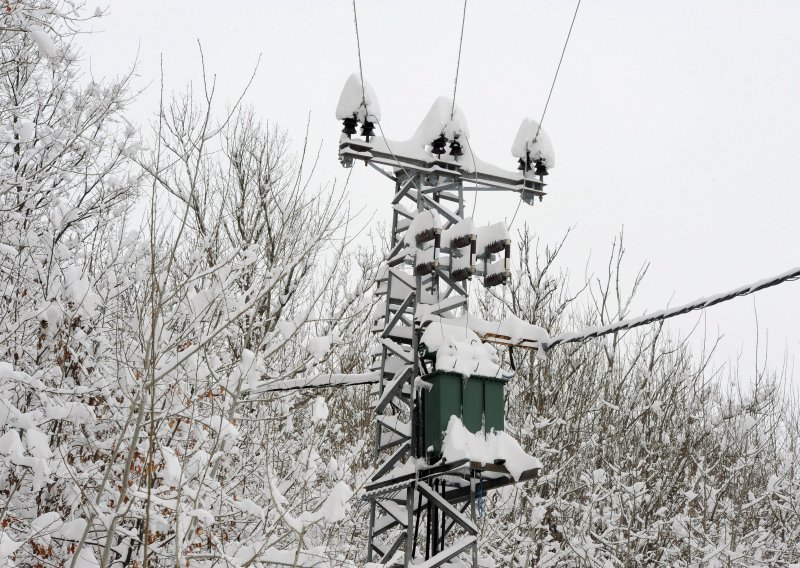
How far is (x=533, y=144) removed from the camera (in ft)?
26.0

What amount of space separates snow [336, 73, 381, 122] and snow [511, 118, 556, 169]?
5.58 feet

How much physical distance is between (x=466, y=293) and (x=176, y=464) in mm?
4018

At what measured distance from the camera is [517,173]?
7973mm

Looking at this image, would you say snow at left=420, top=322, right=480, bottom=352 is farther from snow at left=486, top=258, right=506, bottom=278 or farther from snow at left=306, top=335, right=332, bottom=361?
snow at left=306, top=335, right=332, bottom=361

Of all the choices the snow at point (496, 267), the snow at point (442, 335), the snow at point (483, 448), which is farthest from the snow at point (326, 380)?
the snow at point (496, 267)

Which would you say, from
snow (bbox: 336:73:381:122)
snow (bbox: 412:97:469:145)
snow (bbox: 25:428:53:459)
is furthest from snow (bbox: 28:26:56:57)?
snow (bbox: 412:97:469:145)

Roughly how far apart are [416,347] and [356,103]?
2564 mm

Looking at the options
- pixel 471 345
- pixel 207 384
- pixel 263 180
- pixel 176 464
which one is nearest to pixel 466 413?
pixel 471 345

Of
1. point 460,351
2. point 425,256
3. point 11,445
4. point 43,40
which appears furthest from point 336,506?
point 43,40

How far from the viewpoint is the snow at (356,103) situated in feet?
23.6

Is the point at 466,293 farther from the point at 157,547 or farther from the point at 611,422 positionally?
the point at 611,422

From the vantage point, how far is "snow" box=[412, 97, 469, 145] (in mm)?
7320

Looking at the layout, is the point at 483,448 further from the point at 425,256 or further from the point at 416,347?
the point at 425,256

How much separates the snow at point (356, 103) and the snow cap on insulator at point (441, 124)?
0.51 metres
